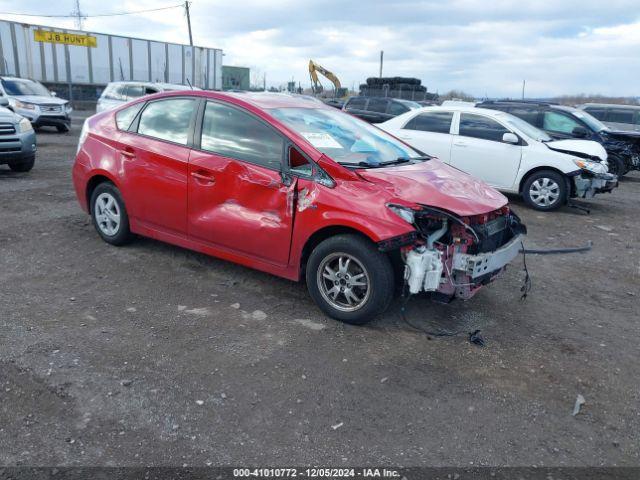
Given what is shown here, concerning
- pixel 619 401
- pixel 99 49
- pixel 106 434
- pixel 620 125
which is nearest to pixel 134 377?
pixel 106 434

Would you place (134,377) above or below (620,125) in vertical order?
below

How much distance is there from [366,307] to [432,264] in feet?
1.95

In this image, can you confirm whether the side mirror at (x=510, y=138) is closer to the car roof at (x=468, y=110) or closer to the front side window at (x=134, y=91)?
the car roof at (x=468, y=110)

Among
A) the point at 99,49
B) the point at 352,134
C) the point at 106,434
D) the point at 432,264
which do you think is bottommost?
the point at 106,434

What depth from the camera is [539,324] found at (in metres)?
4.37

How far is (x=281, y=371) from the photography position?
11.2 ft

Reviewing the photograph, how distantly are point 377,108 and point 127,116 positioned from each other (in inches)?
514

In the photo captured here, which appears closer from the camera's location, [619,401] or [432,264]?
[619,401]

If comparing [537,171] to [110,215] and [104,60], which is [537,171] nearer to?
[110,215]

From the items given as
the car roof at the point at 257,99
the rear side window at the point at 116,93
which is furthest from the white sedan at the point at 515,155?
the rear side window at the point at 116,93

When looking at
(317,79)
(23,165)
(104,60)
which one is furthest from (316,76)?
(23,165)

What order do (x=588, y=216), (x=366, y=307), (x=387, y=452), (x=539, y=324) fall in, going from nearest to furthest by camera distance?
(x=387, y=452), (x=366, y=307), (x=539, y=324), (x=588, y=216)

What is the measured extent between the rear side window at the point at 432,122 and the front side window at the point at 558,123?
10.8ft

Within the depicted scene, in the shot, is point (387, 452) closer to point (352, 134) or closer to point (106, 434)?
point (106, 434)
